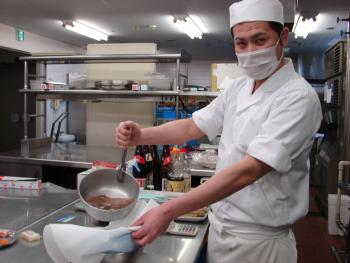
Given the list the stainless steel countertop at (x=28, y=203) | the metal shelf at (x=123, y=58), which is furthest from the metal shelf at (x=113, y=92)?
the stainless steel countertop at (x=28, y=203)

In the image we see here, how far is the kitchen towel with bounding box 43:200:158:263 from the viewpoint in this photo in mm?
896

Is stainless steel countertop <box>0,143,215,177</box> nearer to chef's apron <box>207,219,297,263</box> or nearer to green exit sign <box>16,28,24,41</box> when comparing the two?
chef's apron <box>207,219,297,263</box>

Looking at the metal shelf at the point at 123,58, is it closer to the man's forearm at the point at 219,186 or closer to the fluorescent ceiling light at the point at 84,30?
the man's forearm at the point at 219,186

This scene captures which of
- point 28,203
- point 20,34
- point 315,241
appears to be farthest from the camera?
point 20,34

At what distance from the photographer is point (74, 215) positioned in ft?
4.73

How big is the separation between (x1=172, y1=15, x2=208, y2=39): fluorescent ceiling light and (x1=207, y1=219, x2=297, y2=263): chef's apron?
14.9 feet

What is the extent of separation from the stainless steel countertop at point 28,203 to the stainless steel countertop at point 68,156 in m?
0.77

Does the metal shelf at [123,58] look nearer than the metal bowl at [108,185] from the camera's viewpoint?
No

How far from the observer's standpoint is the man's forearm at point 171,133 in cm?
136

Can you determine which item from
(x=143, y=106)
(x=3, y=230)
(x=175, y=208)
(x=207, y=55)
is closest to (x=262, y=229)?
(x=175, y=208)

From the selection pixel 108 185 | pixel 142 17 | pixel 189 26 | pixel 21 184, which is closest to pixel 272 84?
pixel 108 185

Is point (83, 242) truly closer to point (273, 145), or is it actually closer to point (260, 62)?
point (273, 145)

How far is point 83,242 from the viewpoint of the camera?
0.89m

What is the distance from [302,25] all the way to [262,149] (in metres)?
5.00
